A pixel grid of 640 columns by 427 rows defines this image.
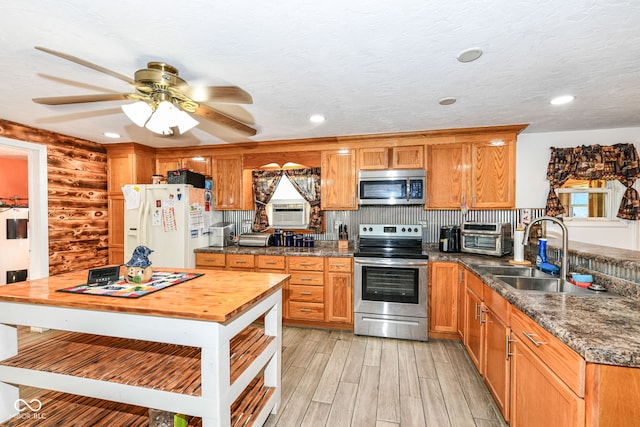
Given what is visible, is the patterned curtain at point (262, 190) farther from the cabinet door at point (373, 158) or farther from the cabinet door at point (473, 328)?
the cabinet door at point (473, 328)

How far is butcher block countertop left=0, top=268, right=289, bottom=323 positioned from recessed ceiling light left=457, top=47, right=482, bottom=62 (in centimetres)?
181

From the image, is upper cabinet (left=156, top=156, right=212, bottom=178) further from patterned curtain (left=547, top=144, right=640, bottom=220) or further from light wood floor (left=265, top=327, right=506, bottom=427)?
patterned curtain (left=547, top=144, right=640, bottom=220)

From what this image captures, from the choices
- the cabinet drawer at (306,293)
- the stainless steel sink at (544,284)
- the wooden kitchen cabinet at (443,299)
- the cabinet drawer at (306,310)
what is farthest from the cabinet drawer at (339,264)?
the stainless steel sink at (544,284)

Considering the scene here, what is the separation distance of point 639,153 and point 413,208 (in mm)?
2416

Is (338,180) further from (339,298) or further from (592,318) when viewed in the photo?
(592,318)

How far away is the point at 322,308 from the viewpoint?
3.21 meters

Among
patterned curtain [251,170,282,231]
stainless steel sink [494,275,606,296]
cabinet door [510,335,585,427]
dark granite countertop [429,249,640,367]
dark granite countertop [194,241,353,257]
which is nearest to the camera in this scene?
dark granite countertop [429,249,640,367]

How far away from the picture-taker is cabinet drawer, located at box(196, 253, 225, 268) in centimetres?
346

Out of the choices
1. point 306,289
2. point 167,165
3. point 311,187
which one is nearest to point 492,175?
point 311,187

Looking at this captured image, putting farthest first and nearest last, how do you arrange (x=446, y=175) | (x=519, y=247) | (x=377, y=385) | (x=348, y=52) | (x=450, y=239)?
(x=446, y=175), (x=450, y=239), (x=519, y=247), (x=377, y=385), (x=348, y=52)

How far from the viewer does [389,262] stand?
2.95m

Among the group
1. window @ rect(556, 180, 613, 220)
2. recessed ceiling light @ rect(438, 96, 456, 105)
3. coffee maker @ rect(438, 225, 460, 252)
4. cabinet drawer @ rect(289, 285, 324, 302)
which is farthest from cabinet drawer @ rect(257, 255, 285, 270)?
window @ rect(556, 180, 613, 220)

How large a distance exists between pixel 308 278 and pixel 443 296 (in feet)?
4.92

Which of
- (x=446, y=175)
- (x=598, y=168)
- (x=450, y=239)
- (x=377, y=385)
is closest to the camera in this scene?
(x=377, y=385)
